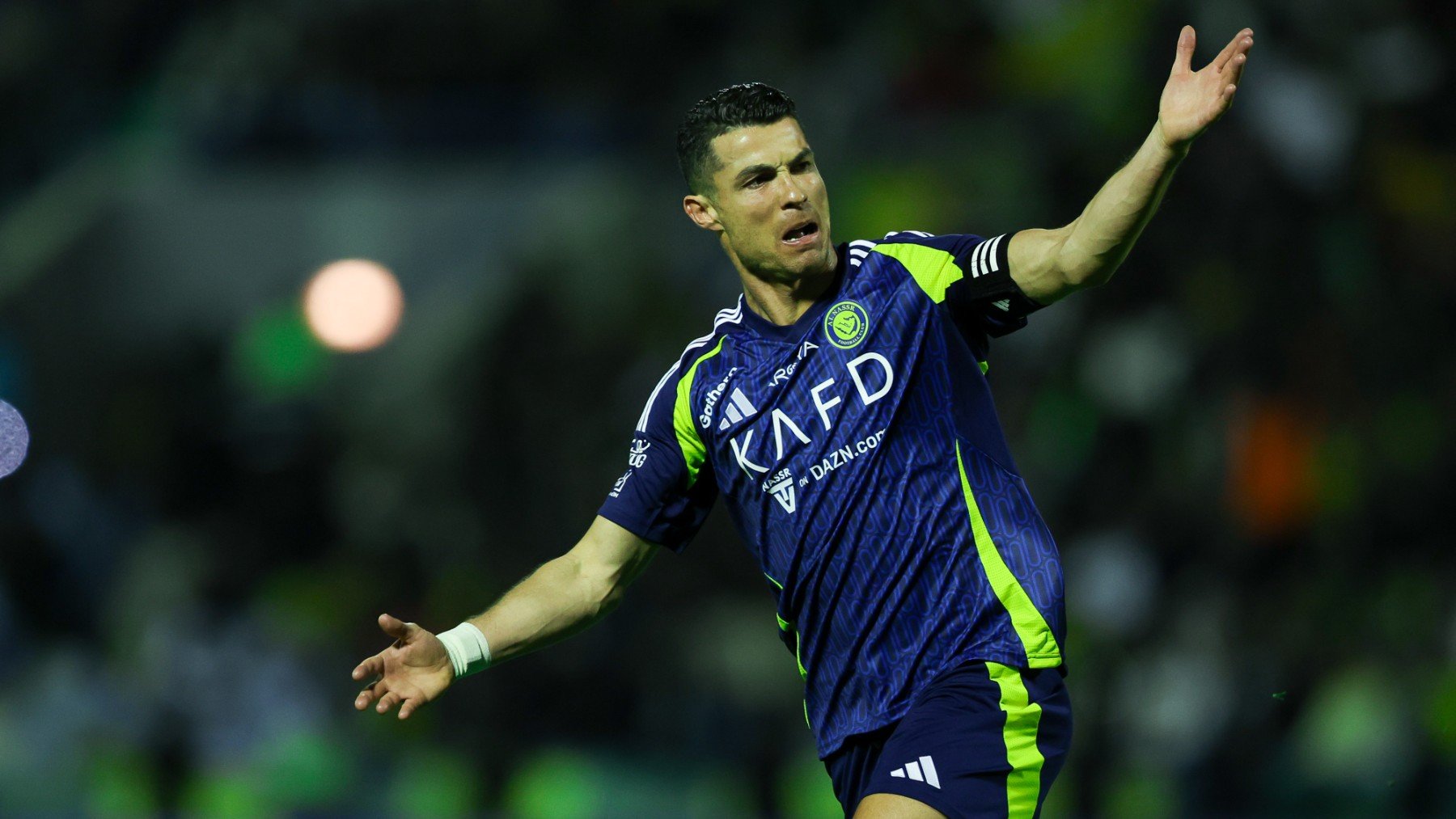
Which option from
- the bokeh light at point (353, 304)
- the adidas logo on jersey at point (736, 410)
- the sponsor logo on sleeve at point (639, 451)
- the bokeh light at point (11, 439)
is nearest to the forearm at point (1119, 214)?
the adidas logo on jersey at point (736, 410)

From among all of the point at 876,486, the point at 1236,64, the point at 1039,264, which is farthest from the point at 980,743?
the point at 1236,64

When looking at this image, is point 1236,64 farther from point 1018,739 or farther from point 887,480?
point 1018,739

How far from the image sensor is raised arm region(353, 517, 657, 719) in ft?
15.0

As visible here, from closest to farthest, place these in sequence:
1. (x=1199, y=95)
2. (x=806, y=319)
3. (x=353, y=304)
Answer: (x=1199, y=95), (x=806, y=319), (x=353, y=304)

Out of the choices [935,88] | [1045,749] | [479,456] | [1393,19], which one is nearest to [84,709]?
[479,456]

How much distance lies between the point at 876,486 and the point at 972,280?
A: 633 mm

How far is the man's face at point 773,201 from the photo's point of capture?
15.7 feet

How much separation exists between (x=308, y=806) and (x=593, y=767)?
69.2 inches

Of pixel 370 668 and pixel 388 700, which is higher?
pixel 370 668

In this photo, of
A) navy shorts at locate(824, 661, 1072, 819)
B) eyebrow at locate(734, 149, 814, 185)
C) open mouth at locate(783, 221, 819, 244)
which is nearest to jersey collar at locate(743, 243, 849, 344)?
open mouth at locate(783, 221, 819, 244)

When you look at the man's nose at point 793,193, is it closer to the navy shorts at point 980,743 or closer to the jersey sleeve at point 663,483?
the jersey sleeve at point 663,483

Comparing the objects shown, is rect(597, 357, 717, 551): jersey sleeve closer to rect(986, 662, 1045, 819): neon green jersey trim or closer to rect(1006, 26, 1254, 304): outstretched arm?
rect(986, 662, 1045, 819): neon green jersey trim

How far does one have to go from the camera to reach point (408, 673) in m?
4.60

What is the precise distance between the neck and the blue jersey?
4cm
